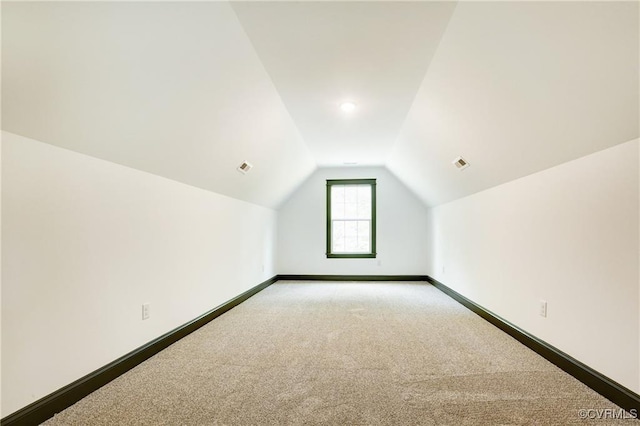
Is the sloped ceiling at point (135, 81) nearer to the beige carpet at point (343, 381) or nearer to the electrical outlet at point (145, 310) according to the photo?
the electrical outlet at point (145, 310)

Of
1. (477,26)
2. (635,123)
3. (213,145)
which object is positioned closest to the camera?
(635,123)

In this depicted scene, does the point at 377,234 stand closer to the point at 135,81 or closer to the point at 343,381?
the point at 343,381

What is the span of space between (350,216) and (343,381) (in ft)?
15.3

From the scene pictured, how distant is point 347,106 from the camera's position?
127 inches

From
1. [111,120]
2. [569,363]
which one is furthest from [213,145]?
[569,363]

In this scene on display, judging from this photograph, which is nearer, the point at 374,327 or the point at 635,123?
the point at 635,123

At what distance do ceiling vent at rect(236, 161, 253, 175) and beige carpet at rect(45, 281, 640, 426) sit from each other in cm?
173

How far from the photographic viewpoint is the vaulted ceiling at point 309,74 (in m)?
1.45

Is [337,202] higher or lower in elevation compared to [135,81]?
lower

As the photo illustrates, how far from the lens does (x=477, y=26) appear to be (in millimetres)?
1833

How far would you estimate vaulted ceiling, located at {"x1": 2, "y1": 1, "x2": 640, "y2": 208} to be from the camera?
4.75ft

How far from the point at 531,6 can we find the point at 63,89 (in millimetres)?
2314

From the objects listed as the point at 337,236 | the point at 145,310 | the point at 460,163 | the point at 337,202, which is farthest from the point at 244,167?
the point at 337,236

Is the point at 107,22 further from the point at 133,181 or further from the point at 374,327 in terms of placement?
the point at 374,327
